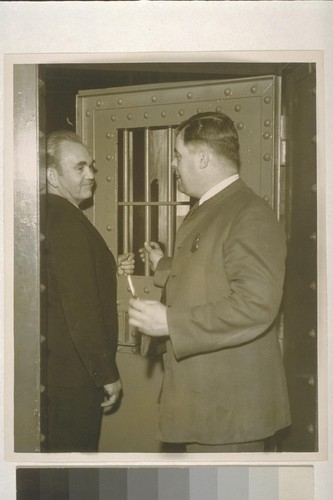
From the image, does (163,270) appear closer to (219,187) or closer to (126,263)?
(126,263)

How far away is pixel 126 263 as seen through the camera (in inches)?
46.0

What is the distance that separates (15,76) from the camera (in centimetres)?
117

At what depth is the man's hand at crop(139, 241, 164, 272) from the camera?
116cm

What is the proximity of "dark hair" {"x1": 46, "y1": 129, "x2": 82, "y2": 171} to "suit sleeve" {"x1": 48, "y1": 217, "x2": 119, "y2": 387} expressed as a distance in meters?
0.13

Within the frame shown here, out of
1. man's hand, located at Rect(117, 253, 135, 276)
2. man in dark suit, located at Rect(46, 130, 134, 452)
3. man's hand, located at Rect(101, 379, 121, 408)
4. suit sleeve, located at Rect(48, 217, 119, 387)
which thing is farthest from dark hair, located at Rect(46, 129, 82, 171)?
man's hand, located at Rect(101, 379, 121, 408)

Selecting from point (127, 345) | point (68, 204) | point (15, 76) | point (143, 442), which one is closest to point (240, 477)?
point (143, 442)

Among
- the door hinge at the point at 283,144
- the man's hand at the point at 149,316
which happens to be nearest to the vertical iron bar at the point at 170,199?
the man's hand at the point at 149,316

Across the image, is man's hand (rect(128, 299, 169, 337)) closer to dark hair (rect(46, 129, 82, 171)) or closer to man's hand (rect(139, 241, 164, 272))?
man's hand (rect(139, 241, 164, 272))

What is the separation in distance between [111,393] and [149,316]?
7.1 inches

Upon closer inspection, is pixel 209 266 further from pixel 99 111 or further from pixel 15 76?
pixel 15 76

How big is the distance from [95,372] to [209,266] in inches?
12.8

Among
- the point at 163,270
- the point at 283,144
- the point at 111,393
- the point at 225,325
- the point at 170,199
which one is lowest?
the point at 111,393

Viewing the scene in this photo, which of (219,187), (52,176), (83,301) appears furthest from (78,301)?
(219,187)

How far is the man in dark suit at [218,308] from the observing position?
1.13 m
